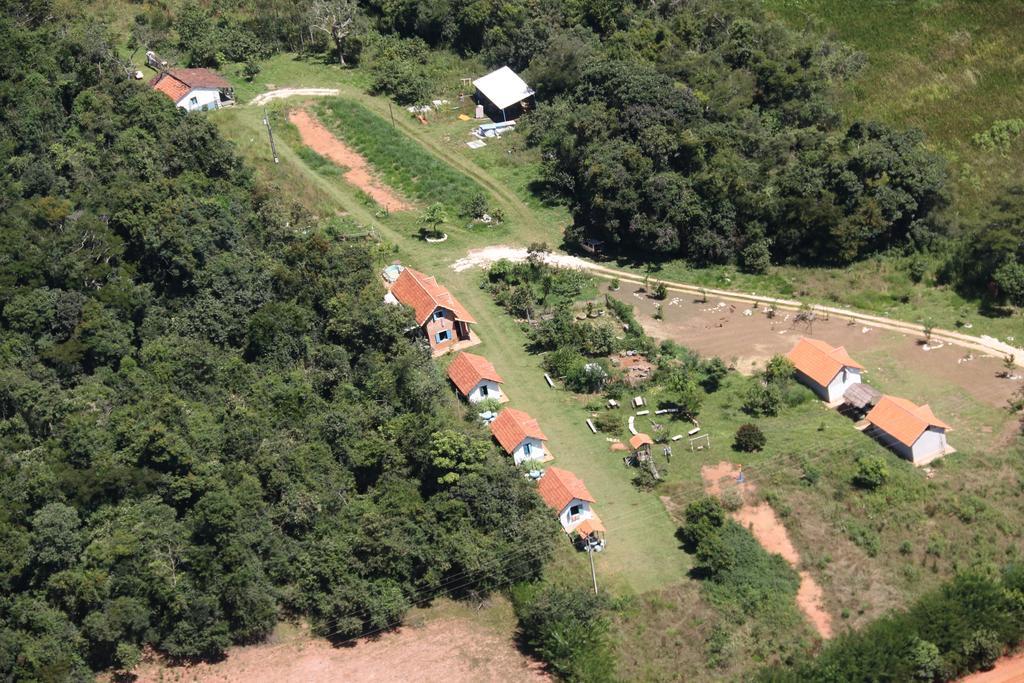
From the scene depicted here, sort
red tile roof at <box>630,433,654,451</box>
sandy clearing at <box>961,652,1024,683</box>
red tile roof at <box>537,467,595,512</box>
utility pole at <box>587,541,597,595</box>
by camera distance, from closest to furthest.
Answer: sandy clearing at <box>961,652,1024,683</box> → utility pole at <box>587,541,597,595</box> → red tile roof at <box>537,467,595,512</box> → red tile roof at <box>630,433,654,451</box>

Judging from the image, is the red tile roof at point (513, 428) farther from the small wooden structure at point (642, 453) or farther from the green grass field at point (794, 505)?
the small wooden structure at point (642, 453)

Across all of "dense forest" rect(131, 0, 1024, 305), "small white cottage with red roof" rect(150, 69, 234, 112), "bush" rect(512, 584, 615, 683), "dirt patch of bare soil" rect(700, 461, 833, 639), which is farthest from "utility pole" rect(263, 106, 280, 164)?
"bush" rect(512, 584, 615, 683)

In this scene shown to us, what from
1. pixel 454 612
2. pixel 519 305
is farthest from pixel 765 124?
pixel 454 612

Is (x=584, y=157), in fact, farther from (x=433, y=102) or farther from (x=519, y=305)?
(x=433, y=102)

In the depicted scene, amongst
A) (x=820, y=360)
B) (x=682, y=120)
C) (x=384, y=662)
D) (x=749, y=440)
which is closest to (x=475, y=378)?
(x=749, y=440)

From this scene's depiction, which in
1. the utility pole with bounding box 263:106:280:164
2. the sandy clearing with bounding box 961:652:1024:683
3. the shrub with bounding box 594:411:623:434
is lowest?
the sandy clearing with bounding box 961:652:1024:683

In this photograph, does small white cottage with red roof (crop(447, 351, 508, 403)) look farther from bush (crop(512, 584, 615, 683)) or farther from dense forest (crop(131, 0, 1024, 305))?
dense forest (crop(131, 0, 1024, 305))
